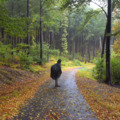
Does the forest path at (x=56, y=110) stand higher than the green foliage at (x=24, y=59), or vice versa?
the green foliage at (x=24, y=59)

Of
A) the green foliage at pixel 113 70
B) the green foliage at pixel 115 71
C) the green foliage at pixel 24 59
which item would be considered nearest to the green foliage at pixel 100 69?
the green foliage at pixel 113 70

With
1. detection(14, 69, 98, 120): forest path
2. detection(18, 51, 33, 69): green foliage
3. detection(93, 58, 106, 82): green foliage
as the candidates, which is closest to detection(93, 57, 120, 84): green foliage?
detection(93, 58, 106, 82): green foliage

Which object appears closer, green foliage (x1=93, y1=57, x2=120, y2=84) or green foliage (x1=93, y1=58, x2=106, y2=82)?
green foliage (x1=93, y1=57, x2=120, y2=84)

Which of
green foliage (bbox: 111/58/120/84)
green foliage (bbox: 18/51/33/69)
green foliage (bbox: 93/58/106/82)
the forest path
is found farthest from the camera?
green foliage (bbox: 18/51/33/69)

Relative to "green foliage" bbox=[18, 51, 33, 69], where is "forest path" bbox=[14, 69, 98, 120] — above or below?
below

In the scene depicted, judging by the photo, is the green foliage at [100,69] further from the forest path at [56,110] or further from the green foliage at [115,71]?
the forest path at [56,110]

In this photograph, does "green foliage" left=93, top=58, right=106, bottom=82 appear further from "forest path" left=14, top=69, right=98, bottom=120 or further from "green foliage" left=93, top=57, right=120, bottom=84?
"forest path" left=14, top=69, right=98, bottom=120

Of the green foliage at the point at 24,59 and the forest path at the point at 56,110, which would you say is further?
the green foliage at the point at 24,59

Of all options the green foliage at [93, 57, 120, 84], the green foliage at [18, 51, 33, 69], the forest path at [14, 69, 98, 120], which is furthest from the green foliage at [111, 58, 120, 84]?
the green foliage at [18, 51, 33, 69]

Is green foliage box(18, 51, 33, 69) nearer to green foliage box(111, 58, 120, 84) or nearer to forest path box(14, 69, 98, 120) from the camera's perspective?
forest path box(14, 69, 98, 120)

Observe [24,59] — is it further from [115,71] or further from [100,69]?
[115,71]

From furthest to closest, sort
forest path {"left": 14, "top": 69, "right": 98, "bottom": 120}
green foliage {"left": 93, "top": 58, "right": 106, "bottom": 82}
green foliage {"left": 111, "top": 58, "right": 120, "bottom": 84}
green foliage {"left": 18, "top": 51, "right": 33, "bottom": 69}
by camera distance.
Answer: green foliage {"left": 18, "top": 51, "right": 33, "bottom": 69} → green foliage {"left": 93, "top": 58, "right": 106, "bottom": 82} → green foliage {"left": 111, "top": 58, "right": 120, "bottom": 84} → forest path {"left": 14, "top": 69, "right": 98, "bottom": 120}

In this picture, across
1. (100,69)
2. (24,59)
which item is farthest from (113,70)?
(24,59)

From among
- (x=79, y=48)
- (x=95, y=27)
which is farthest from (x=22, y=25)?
(x=79, y=48)
